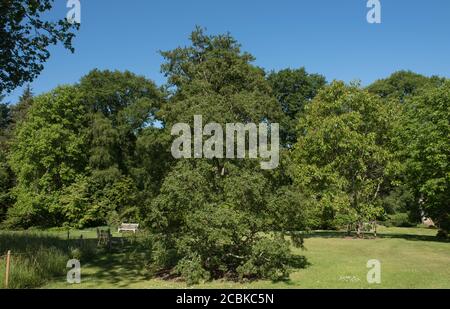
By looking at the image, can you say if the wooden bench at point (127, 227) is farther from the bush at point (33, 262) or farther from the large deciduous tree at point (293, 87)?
the large deciduous tree at point (293, 87)

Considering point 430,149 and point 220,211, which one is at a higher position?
point 430,149

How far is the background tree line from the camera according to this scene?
15984 millimetres

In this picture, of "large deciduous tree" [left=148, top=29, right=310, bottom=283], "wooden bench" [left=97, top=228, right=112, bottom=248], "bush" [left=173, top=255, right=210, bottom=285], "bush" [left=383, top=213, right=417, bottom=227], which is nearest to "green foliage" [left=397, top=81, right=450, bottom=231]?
"large deciduous tree" [left=148, top=29, right=310, bottom=283]

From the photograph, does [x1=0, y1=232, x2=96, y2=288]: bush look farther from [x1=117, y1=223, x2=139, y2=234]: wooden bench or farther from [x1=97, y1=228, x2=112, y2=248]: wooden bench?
[x1=117, y1=223, x2=139, y2=234]: wooden bench

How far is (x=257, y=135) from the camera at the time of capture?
1698 centimetres

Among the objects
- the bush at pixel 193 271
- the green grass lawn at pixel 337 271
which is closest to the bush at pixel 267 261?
the green grass lawn at pixel 337 271

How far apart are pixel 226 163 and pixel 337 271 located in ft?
19.1

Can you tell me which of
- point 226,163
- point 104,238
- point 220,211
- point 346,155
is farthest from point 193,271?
point 346,155

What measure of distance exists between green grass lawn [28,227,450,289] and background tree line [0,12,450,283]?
97 centimetres

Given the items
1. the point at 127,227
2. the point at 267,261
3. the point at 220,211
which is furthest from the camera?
the point at 127,227

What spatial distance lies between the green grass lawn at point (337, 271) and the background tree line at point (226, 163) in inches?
38.4

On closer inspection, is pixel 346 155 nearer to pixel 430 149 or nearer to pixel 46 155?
pixel 430 149

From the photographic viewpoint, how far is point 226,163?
16234 millimetres
